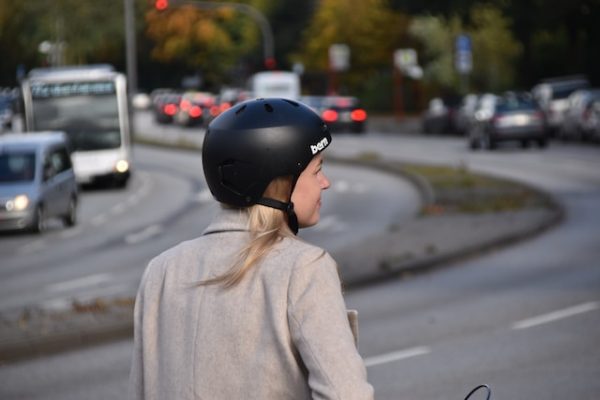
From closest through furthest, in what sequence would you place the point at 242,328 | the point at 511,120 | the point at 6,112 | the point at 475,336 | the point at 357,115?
the point at 242,328 → the point at 475,336 → the point at 511,120 → the point at 357,115 → the point at 6,112

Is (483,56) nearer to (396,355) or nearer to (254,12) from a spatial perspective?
(254,12)

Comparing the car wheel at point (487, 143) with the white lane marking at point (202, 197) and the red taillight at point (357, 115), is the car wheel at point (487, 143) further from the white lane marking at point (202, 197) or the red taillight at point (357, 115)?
the red taillight at point (357, 115)

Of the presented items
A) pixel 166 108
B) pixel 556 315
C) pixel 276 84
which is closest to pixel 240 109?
pixel 556 315

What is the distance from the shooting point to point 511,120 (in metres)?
42.6

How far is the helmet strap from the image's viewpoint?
3361 mm

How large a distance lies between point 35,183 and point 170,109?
183 ft

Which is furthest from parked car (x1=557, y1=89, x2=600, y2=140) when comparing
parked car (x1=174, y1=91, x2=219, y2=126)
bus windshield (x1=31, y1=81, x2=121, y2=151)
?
parked car (x1=174, y1=91, x2=219, y2=126)

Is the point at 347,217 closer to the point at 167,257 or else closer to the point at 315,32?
the point at 167,257

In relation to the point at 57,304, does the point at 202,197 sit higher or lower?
lower

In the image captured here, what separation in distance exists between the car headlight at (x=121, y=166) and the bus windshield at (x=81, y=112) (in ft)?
1.35

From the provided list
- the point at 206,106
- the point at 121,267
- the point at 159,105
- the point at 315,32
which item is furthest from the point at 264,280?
the point at 315,32

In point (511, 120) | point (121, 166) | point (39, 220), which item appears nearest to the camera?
point (39, 220)

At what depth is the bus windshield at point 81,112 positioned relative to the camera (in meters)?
37.3

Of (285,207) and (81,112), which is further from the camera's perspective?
(81,112)
